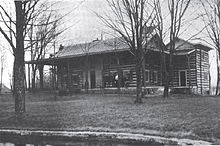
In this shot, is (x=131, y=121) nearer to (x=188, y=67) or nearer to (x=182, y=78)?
(x=188, y=67)

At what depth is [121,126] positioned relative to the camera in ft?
37.3

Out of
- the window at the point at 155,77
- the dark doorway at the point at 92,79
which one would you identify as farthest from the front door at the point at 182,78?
the dark doorway at the point at 92,79

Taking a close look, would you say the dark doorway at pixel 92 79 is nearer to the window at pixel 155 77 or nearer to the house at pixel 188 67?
the window at pixel 155 77

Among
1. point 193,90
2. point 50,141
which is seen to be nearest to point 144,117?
point 50,141

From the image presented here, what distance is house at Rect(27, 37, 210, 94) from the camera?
30.7 m

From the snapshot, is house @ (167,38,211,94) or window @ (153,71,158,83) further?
house @ (167,38,211,94)

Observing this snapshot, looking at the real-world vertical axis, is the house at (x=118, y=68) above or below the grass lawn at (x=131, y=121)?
above

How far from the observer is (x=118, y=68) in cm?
3095

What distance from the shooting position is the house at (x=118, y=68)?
30.7 meters

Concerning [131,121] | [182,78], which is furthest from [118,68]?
[131,121]

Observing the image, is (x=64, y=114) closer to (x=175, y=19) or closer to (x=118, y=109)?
(x=118, y=109)

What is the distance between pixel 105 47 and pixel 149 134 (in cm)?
2340

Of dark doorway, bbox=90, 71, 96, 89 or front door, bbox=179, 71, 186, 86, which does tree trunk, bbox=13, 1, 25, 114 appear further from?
front door, bbox=179, 71, 186, 86

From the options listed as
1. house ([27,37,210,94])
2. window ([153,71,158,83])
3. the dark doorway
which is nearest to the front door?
house ([27,37,210,94])
